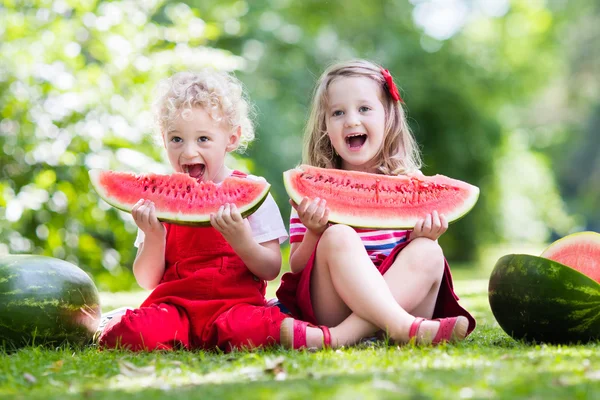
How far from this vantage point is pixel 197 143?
152 inches

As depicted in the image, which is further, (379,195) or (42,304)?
(379,195)

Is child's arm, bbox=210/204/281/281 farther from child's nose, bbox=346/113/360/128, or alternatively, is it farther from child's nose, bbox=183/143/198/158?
child's nose, bbox=346/113/360/128

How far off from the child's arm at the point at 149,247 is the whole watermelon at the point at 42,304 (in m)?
0.31

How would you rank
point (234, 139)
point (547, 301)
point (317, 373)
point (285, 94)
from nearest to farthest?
point (317, 373), point (547, 301), point (234, 139), point (285, 94)

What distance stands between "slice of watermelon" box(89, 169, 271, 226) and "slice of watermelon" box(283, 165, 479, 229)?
0.76 ft

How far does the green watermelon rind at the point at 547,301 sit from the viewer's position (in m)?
3.29

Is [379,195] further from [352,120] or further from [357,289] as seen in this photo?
[357,289]

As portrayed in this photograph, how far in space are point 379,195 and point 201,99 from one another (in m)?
1.10

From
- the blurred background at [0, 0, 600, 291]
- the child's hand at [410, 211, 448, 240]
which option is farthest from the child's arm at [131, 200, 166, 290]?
the blurred background at [0, 0, 600, 291]

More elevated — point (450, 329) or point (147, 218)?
point (147, 218)

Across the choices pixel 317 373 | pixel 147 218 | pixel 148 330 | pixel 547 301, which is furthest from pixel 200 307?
pixel 547 301

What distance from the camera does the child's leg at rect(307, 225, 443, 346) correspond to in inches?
131

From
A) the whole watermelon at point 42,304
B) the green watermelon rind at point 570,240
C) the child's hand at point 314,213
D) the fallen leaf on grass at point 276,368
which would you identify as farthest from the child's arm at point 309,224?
the green watermelon rind at point 570,240

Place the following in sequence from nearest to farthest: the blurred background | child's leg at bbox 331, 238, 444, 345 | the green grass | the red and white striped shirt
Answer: the green grass < child's leg at bbox 331, 238, 444, 345 < the red and white striped shirt < the blurred background
